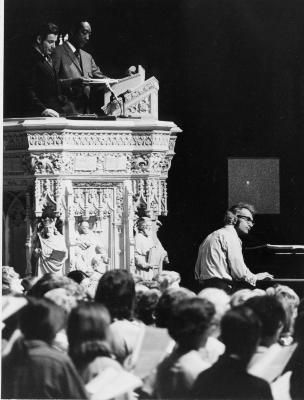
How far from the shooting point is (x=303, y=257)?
16.2 m

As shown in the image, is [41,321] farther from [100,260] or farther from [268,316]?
[100,260]

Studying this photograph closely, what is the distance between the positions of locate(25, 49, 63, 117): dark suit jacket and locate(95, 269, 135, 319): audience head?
23.8 ft

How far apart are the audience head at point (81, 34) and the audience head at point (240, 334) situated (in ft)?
28.6

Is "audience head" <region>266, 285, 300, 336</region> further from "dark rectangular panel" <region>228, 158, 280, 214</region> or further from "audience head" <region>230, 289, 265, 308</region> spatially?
"dark rectangular panel" <region>228, 158, 280, 214</region>

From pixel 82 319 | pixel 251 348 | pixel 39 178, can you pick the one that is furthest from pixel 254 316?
pixel 39 178

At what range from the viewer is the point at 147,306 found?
9086 millimetres

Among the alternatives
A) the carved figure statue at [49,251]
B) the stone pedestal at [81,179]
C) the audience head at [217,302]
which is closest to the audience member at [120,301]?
the audience head at [217,302]

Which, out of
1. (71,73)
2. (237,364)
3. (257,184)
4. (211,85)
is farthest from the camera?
(211,85)

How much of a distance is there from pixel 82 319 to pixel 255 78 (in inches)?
394

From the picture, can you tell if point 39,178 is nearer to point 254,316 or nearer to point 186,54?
point 186,54

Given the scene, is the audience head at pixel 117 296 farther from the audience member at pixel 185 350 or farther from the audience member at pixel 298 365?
the audience member at pixel 298 365

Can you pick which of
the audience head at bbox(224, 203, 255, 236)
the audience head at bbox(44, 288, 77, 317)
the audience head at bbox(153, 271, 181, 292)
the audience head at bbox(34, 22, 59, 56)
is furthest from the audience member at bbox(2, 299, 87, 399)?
the audience head at bbox(34, 22, 59, 56)

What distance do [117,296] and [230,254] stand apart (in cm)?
376

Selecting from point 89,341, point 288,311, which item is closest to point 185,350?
point 89,341
